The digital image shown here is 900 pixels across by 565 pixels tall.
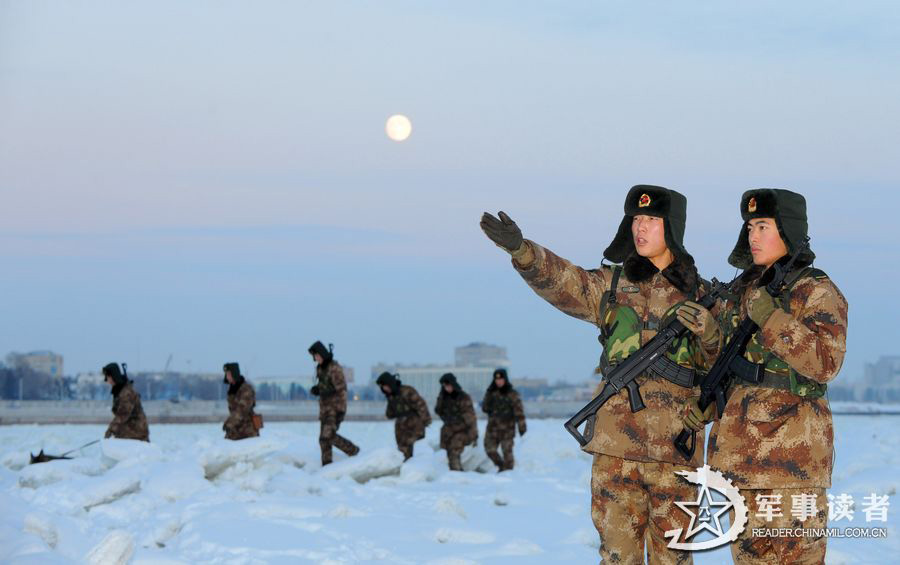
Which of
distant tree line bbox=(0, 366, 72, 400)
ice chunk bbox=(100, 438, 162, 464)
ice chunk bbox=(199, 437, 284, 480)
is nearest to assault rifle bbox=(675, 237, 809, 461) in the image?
ice chunk bbox=(199, 437, 284, 480)

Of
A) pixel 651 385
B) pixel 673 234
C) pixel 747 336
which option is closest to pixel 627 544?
pixel 651 385

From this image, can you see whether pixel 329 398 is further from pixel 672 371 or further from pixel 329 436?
pixel 672 371

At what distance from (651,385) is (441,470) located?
12.1 m

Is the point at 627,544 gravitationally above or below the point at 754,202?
below

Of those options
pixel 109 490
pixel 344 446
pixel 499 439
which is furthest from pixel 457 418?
pixel 109 490

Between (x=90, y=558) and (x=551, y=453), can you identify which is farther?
(x=551, y=453)

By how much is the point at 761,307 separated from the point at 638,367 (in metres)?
0.69

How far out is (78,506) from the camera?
12281mm

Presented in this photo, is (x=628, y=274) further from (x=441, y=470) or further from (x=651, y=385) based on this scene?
(x=441, y=470)

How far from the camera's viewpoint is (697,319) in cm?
502

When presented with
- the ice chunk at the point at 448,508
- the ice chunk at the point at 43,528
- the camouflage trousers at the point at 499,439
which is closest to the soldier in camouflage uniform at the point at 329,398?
the camouflage trousers at the point at 499,439

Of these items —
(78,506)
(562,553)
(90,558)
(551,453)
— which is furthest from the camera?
(551,453)

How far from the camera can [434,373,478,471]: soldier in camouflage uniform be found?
59.9ft

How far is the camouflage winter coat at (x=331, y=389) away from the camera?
17.2 m
